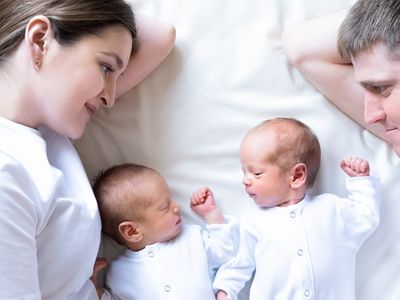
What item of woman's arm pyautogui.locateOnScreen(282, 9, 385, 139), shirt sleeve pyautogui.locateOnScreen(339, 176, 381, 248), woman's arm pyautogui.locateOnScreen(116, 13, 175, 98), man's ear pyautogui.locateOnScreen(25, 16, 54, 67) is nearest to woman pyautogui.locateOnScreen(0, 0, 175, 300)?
man's ear pyautogui.locateOnScreen(25, 16, 54, 67)

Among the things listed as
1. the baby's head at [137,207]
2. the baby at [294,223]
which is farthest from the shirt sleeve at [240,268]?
the baby's head at [137,207]

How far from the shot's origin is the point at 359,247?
4.58 ft

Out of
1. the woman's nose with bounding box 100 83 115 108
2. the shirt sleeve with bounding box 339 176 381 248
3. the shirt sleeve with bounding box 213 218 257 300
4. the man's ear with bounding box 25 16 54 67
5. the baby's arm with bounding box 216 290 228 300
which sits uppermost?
the man's ear with bounding box 25 16 54 67

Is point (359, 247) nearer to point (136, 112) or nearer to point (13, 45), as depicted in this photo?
point (136, 112)

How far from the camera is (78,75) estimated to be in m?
1.21

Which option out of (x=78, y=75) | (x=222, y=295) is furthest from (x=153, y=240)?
(x=78, y=75)

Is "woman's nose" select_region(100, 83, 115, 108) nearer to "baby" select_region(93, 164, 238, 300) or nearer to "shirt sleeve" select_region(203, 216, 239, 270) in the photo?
"baby" select_region(93, 164, 238, 300)

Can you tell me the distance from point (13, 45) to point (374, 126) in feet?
2.55

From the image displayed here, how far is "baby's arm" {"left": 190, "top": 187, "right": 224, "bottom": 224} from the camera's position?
56.1 inches

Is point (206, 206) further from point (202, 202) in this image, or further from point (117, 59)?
point (117, 59)

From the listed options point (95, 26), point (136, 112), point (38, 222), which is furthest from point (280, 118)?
point (38, 222)

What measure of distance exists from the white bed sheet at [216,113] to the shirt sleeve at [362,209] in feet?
0.21

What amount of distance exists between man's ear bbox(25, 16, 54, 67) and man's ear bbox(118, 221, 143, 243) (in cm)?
Result: 39

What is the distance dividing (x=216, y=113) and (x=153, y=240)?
318 millimetres
